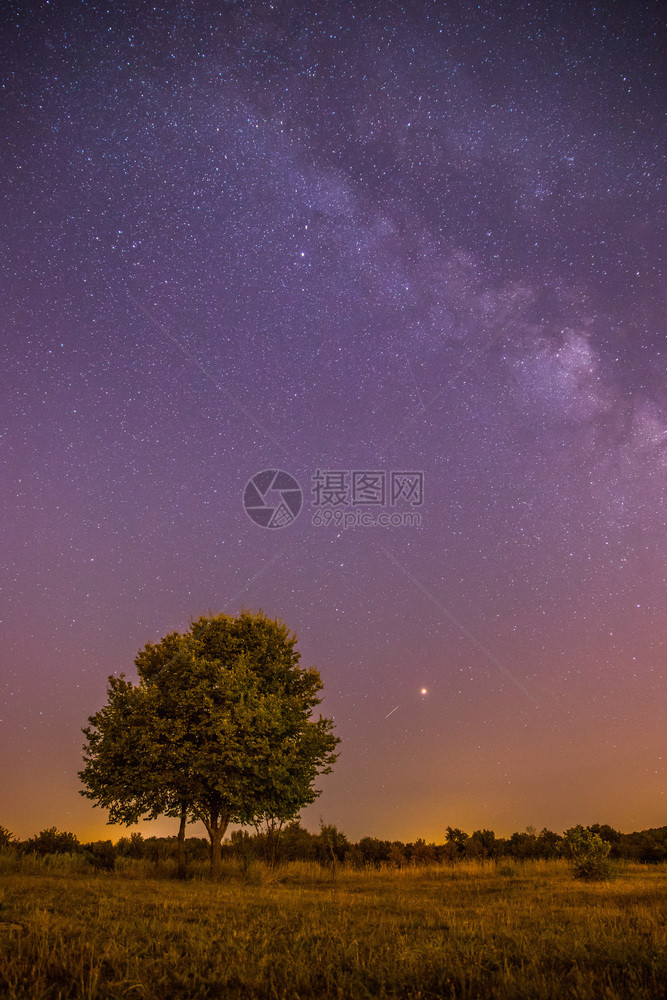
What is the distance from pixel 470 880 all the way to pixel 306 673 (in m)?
9.82

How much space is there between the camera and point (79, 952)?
258 inches

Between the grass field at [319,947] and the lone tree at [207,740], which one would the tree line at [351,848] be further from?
the grass field at [319,947]

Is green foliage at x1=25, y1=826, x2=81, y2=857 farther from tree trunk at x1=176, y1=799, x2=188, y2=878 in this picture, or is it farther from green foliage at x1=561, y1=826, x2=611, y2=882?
green foliage at x1=561, y1=826, x2=611, y2=882

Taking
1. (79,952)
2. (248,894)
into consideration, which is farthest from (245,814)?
(79,952)

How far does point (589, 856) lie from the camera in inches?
843

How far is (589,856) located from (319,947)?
18223 millimetres

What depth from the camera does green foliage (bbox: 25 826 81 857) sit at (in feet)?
82.3

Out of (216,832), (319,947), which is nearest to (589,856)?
(216,832)

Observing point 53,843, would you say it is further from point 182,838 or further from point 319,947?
point 319,947

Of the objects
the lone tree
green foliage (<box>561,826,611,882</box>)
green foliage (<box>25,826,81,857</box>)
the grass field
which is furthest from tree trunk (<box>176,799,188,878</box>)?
green foliage (<box>561,826,611,882</box>)

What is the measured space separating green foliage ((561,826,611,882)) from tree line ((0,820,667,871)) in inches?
136

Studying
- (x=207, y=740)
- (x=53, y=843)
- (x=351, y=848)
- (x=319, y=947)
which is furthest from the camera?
(x=351, y=848)

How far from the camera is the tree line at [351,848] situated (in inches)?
1065

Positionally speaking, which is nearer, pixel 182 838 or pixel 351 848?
pixel 182 838
